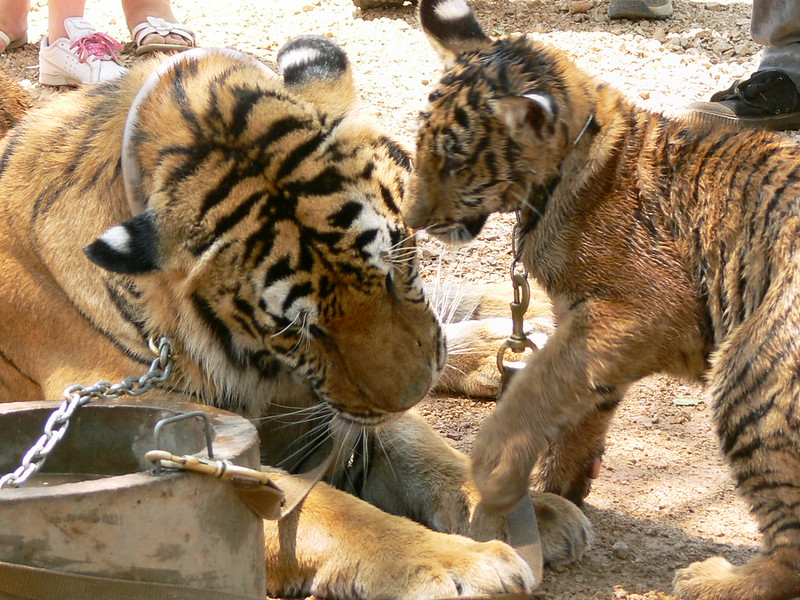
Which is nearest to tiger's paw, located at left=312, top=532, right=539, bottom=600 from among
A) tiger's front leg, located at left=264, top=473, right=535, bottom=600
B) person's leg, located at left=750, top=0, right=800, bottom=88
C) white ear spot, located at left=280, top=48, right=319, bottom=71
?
tiger's front leg, located at left=264, top=473, right=535, bottom=600

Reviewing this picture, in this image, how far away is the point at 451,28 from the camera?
3.16 meters

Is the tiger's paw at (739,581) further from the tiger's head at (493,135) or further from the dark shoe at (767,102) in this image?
the dark shoe at (767,102)

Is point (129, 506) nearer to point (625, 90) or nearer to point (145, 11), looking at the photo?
point (625, 90)

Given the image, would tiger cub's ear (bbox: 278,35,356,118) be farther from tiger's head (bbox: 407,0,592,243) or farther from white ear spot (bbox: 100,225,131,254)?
white ear spot (bbox: 100,225,131,254)

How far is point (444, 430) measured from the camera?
3553mm

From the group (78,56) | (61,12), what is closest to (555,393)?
(78,56)

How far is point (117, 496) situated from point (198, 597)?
0.86 feet

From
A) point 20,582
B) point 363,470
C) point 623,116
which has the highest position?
point 623,116

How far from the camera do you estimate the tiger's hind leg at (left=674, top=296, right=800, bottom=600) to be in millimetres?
2270

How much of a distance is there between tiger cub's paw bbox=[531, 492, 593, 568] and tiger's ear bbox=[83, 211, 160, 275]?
43.9 inches

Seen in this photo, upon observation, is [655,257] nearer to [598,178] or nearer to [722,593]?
[598,178]

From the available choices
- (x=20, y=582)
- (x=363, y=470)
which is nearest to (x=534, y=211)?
(x=363, y=470)

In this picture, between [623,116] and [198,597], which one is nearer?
[198,597]

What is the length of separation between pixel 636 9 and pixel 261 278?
5605 mm
